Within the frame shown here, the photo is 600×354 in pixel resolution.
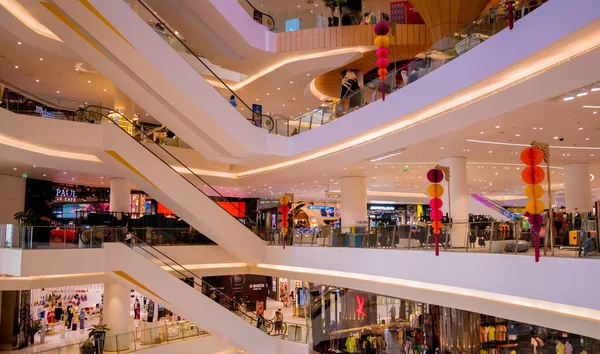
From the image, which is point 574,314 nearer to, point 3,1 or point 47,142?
point 47,142

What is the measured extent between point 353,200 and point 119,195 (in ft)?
28.0

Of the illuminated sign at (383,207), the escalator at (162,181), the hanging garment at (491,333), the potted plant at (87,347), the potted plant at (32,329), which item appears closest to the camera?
the escalator at (162,181)

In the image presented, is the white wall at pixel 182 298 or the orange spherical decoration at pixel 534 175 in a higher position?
the orange spherical decoration at pixel 534 175

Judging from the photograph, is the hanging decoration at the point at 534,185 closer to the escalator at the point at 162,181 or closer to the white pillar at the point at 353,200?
the escalator at the point at 162,181

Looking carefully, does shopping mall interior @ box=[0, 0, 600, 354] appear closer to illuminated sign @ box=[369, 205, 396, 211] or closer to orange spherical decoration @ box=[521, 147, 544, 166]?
orange spherical decoration @ box=[521, 147, 544, 166]

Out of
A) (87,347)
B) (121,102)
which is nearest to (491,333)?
(87,347)

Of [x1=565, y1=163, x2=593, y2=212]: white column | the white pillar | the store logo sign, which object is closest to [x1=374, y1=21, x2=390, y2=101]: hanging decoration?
the white pillar

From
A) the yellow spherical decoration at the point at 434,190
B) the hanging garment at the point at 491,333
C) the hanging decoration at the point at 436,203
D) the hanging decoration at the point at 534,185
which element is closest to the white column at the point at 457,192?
the hanging decoration at the point at 436,203

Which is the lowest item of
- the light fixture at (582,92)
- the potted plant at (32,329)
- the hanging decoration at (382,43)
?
the potted plant at (32,329)

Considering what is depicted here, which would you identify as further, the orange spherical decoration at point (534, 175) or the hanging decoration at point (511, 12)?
the hanging decoration at point (511, 12)

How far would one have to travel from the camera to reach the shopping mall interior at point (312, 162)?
27.4 ft

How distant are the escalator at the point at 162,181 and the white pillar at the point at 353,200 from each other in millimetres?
3813

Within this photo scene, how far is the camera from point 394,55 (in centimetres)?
1739

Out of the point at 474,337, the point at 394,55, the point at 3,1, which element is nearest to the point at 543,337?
the point at 474,337
